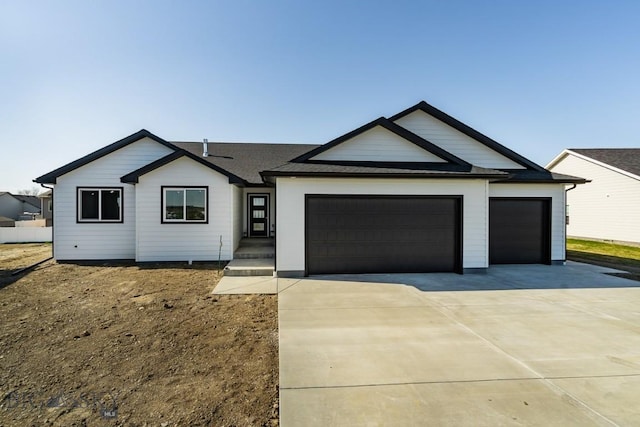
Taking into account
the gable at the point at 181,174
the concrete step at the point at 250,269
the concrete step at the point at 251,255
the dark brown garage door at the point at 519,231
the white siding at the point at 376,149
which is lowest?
→ the concrete step at the point at 250,269

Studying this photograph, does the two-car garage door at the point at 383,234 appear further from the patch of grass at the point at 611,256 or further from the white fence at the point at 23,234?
the white fence at the point at 23,234

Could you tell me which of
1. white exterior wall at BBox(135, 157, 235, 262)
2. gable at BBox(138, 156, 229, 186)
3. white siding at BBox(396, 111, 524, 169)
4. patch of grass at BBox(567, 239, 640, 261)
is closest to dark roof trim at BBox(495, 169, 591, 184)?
white siding at BBox(396, 111, 524, 169)

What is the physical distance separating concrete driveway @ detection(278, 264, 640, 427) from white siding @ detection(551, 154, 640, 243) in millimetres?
13994

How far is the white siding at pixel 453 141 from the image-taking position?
11.4 metres

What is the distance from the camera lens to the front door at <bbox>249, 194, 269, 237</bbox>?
49.4 feet

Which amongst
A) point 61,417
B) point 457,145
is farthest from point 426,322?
point 457,145

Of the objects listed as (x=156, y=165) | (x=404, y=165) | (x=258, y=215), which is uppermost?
(x=156, y=165)

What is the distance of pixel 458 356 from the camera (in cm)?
409

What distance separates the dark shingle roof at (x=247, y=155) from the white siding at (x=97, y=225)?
12.1 ft

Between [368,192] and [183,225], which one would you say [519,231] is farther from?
[183,225]

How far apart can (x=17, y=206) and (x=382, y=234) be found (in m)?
57.3

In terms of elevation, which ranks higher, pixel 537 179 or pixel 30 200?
pixel 30 200

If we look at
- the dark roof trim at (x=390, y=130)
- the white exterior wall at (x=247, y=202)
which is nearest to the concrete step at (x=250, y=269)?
the dark roof trim at (x=390, y=130)

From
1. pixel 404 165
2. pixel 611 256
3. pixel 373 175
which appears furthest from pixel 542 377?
pixel 611 256
